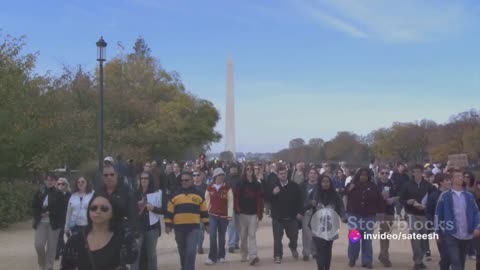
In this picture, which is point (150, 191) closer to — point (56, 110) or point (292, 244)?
point (292, 244)

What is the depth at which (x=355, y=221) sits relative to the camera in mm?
10828

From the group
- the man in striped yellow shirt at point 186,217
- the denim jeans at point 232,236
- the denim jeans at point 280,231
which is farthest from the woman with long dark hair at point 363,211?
the man in striped yellow shirt at point 186,217

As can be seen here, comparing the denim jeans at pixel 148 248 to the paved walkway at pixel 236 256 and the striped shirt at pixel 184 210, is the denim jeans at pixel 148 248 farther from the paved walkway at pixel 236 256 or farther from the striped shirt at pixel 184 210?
the paved walkway at pixel 236 256

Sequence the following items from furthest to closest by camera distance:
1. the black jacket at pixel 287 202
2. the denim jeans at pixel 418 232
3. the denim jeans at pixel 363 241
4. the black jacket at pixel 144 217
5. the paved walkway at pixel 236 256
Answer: the black jacket at pixel 287 202, the paved walkway at pixel 236 256, the denim jeans at pixel 363 241, the denim jeans at pixel 418 232, the black jacket at pixel 144 217

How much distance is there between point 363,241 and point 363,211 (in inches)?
21.5

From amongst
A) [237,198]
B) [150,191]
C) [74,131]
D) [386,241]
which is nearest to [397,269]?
[386,241]

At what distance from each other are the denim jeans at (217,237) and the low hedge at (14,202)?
8232 mm

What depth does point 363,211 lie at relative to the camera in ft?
35.1

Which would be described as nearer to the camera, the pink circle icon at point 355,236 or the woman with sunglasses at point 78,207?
the woman with sunglasses at point 78,207

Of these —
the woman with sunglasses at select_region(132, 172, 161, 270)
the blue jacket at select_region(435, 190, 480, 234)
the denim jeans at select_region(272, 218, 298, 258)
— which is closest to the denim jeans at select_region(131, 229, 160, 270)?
the woman with sunglasses at select_region(132, 172, 161, 270)

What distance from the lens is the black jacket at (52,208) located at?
10078 mm

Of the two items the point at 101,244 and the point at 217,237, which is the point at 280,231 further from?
the point at 101,244

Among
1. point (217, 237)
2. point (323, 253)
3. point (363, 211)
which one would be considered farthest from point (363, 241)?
point (217, 237)

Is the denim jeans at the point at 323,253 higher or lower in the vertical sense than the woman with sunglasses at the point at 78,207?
lower
